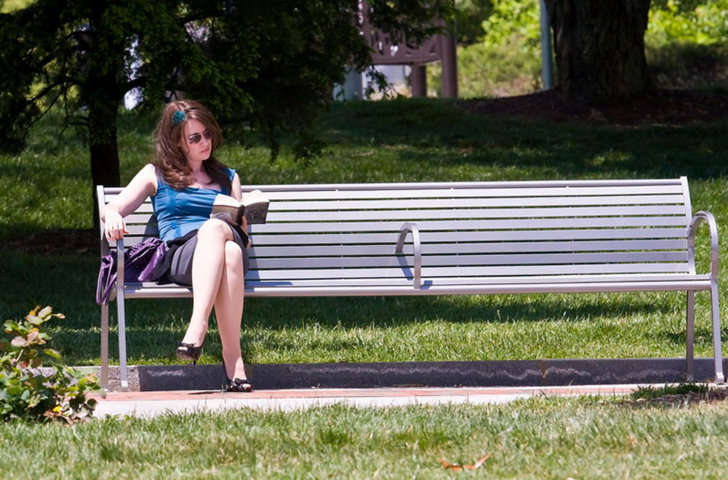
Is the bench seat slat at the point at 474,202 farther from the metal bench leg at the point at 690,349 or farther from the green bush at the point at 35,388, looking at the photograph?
the green bush at the point at 35,388

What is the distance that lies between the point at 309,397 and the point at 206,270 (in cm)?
76

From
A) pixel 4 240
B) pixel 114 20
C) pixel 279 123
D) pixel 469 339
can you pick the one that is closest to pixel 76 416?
pixel 469 339

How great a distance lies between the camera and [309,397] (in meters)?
5.59

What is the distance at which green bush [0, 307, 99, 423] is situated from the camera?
4984mm

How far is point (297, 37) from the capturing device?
10102mm

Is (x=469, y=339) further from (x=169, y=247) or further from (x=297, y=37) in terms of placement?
(x=297, y=37)

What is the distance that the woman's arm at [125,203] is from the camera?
19.7ft

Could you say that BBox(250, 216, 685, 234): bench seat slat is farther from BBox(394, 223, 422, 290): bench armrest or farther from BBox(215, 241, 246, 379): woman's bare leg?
BBox(215, 241, 246, 379): woman's bare leg

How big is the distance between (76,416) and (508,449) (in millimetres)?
1800

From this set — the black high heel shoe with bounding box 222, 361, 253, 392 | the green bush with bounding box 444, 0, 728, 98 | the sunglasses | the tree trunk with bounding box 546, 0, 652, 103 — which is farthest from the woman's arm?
the green bush with bounding box 444, 0, 728, 98

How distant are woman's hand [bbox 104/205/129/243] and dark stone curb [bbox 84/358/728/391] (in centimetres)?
71

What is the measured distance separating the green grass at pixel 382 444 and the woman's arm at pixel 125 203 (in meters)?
1.31

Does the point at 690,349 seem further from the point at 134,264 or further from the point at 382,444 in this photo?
the point at 134,264

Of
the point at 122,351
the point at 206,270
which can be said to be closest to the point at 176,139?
the point at 206,270
